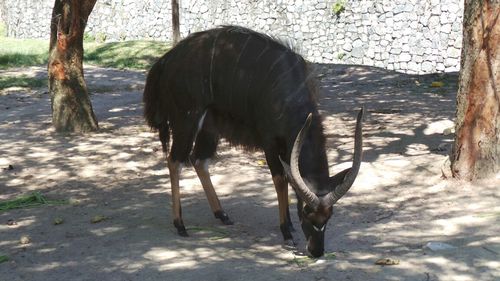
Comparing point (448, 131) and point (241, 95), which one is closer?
point (241, 95)

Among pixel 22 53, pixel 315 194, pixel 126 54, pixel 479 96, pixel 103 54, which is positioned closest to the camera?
pixel 315 194

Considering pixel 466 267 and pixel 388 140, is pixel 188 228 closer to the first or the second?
pixel 466 267

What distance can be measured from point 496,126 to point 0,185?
517cm

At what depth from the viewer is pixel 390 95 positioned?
1397 cm

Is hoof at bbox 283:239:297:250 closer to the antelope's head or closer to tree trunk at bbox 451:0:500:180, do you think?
the antelope's head

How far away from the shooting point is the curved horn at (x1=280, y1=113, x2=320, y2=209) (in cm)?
529

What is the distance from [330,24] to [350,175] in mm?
17701

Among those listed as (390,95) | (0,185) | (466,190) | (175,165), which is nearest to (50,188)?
(0,185)

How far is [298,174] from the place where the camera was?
532 centimetres

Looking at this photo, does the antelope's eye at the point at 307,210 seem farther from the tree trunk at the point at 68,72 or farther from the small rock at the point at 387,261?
the tree trunk at the point at 68,72

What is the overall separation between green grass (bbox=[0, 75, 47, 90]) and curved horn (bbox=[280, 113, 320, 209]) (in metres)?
11.4

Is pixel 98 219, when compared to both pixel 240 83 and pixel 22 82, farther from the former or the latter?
pixel 22 82

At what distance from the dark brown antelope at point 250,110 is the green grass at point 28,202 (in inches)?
53.5

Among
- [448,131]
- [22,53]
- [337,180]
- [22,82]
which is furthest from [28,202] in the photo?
[22,53]
